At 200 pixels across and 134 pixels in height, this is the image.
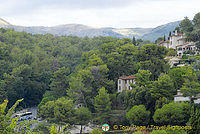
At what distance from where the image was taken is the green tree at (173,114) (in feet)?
85.6

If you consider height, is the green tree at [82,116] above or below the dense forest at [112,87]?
below

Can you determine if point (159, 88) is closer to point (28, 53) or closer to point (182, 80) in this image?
point (182, 80)

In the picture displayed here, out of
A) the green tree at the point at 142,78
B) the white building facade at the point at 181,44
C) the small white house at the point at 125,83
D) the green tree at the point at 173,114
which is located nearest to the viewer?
the green tree at the point at 173,114

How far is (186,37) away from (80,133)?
30.4m

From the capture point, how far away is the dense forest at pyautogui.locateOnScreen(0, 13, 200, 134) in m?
28.9

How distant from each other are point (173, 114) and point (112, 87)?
15.3 meters

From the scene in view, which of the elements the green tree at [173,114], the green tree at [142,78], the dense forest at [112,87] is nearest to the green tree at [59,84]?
the dense forest at [112,87]

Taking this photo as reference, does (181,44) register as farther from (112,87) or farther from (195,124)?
(195,124)

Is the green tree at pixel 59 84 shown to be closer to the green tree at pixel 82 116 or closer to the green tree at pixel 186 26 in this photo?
the green tree at pixel 82 116

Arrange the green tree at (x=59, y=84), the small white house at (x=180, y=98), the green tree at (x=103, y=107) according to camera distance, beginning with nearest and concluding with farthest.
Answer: the small white house at (x=180, y=98) < the green tree at (x=103, y=107) < the green tree at (x=59, y=84)

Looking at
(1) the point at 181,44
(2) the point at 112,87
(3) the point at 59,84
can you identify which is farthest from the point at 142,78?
(1) the point at 181,44

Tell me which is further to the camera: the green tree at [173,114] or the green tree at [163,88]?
the green tree at [163,88]

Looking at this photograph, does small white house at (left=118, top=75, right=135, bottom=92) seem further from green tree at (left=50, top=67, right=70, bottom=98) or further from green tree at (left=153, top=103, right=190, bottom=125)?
green tree at (left=153, top=103, right=190, bottom=125)

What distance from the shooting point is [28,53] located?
195 feet
